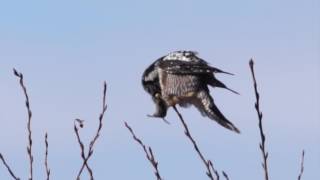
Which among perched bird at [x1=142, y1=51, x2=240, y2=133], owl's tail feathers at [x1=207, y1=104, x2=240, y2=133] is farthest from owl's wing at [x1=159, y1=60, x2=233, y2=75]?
owl's tail feathers at [x1=207, y1=104, x2=240, y2=133]

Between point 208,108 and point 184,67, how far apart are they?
633 millimetres

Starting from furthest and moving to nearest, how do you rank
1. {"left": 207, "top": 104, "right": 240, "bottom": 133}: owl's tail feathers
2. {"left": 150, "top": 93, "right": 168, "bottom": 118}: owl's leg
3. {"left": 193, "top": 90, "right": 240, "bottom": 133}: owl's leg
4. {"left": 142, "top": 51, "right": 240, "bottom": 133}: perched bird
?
{"left": 150, "top": 93, "right": 168, "bottom": 118}: owl's leg
{"left": 142, "top": 51, "right": 240, "bottom": 133}: perched bird
{"left": 193, "top": 90, "right": 240, "bottom": 133}: owl's leg
{"left": 207, "top": 104, "right": 240, "bottom": 133}: owl's tail feathers

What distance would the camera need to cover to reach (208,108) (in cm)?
721

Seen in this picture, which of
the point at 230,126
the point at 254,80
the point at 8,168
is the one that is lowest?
the point at 230,126

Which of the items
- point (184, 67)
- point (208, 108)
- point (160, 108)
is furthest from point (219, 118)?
point (160, 108)

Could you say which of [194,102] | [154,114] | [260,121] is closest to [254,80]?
[260,121]

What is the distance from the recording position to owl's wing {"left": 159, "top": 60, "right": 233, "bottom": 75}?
734 cm

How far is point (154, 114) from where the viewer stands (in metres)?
7.89

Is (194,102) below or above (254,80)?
below

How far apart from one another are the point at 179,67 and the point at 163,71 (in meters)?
0.25

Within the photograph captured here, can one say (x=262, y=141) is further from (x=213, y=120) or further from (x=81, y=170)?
(x=213, y=120)

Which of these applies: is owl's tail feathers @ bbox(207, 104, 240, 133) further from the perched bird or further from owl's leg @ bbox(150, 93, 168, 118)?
owl's leg @ bbox(150, 93, 168, 118)

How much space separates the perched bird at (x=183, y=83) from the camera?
725 centimetres

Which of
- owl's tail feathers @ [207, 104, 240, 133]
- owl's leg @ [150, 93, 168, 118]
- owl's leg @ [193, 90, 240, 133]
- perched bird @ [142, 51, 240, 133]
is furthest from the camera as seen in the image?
owl's leg @ [150, 93, 168, 118]
